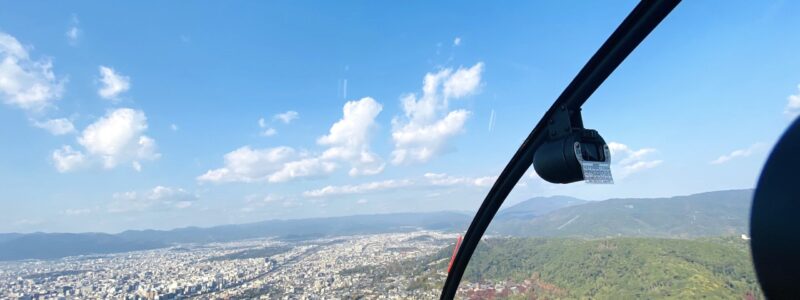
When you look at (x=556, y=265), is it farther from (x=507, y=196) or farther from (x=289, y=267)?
(x=289, y=267)

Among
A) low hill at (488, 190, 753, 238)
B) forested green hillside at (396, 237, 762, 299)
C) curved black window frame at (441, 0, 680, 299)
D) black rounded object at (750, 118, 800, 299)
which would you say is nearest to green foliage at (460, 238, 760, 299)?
forested green hillside at (396, 237, 762, 299)

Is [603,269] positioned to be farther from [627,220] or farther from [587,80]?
[587,80]

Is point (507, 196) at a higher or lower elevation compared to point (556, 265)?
higher

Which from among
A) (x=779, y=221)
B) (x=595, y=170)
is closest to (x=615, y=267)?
(x=779, y=221)

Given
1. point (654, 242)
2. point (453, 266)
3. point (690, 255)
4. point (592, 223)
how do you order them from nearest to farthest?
1. point (453, 266)
2. point (690, 255)
3. point (654, 242)
4. point (592, 223)

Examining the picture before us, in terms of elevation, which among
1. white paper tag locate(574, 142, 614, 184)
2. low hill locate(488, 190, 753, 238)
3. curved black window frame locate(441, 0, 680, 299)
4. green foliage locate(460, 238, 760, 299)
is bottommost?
A: green foliage locate(460, 238, 760, 299)

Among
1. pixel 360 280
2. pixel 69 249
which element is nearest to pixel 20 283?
pixel 360 280

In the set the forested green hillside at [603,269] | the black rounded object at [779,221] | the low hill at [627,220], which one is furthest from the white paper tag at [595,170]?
the low hill at [627,220]

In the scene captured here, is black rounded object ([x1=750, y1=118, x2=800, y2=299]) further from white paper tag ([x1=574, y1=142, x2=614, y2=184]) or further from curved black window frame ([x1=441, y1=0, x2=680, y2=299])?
curved black window frame ([x1=441, y1=0, x2=680, y2=299])
